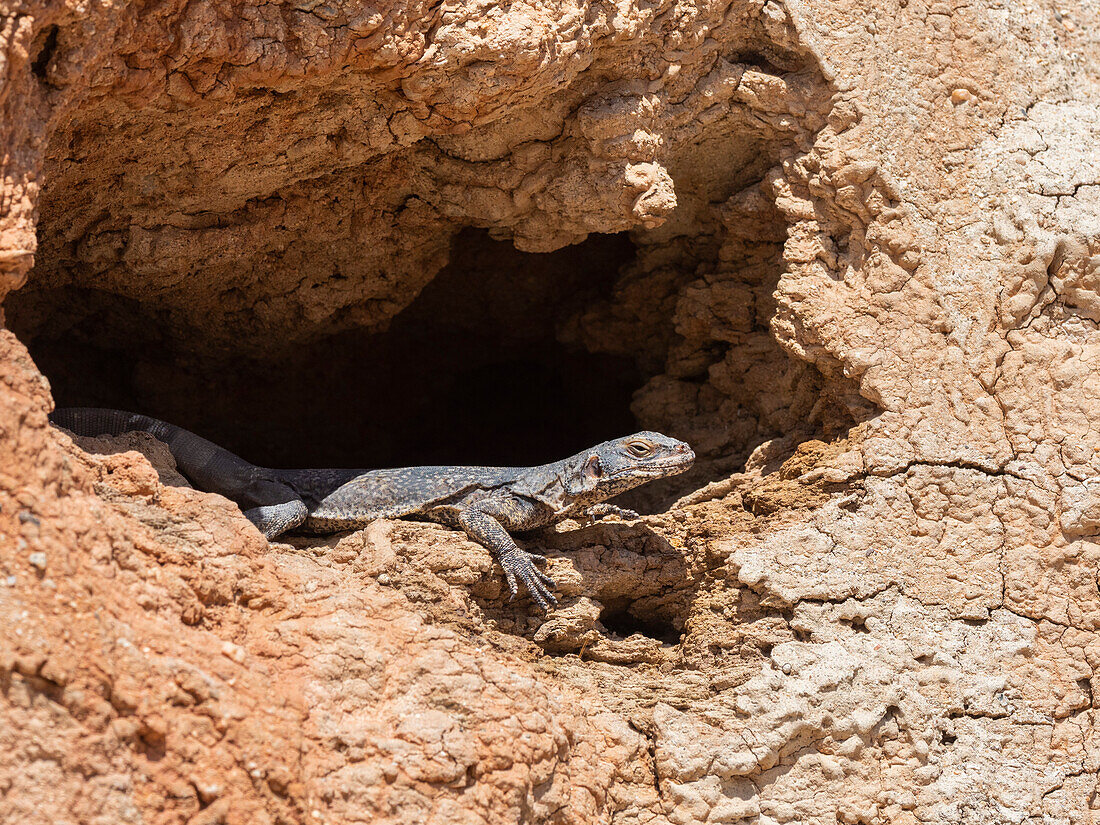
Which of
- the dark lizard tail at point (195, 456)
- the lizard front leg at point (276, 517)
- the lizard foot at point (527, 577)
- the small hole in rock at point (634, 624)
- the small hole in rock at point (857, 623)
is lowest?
the small hole in rock at point (634, 624)

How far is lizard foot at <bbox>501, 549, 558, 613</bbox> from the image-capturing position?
447 centimetres

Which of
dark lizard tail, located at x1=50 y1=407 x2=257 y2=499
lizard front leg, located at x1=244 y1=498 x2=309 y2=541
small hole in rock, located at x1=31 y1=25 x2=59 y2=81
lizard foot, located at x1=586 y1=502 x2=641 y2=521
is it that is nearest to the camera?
small hole in rock, located at x1=31 y1=25 x2=59 y2=81

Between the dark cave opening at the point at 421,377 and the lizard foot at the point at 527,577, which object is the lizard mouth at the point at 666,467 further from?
the dark cave opening at the point at 421,377

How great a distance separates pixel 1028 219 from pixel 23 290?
510 cm

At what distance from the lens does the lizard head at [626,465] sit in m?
4.95

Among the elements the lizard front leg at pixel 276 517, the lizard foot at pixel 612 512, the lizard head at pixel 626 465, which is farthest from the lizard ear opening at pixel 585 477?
the lizard front leg at pixel 276 517

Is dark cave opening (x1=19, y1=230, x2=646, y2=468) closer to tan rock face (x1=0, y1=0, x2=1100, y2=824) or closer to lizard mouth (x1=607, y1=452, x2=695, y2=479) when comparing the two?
tan rock face (x1=0, y1=0, x2=1100, y2=824)

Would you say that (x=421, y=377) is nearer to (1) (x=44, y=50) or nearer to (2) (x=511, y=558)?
(2) (x=511, y=558)

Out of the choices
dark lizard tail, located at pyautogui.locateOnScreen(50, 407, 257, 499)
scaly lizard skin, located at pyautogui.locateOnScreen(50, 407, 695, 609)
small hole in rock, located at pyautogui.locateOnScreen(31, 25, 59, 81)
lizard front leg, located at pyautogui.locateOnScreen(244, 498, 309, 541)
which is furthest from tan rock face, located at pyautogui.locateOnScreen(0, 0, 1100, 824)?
dark lizard tail, located at pyautogui.locateOnScreen(50, 407, 257, 499)

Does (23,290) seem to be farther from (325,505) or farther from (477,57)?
(477,57)

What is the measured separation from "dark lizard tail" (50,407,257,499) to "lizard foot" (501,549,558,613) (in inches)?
58.0

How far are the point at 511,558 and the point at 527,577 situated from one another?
0.11 meters

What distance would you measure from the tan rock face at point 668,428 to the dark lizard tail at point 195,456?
1.41 ft

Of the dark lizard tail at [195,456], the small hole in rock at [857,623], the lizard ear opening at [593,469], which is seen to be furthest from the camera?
the lizard ear opening at [593,469]
